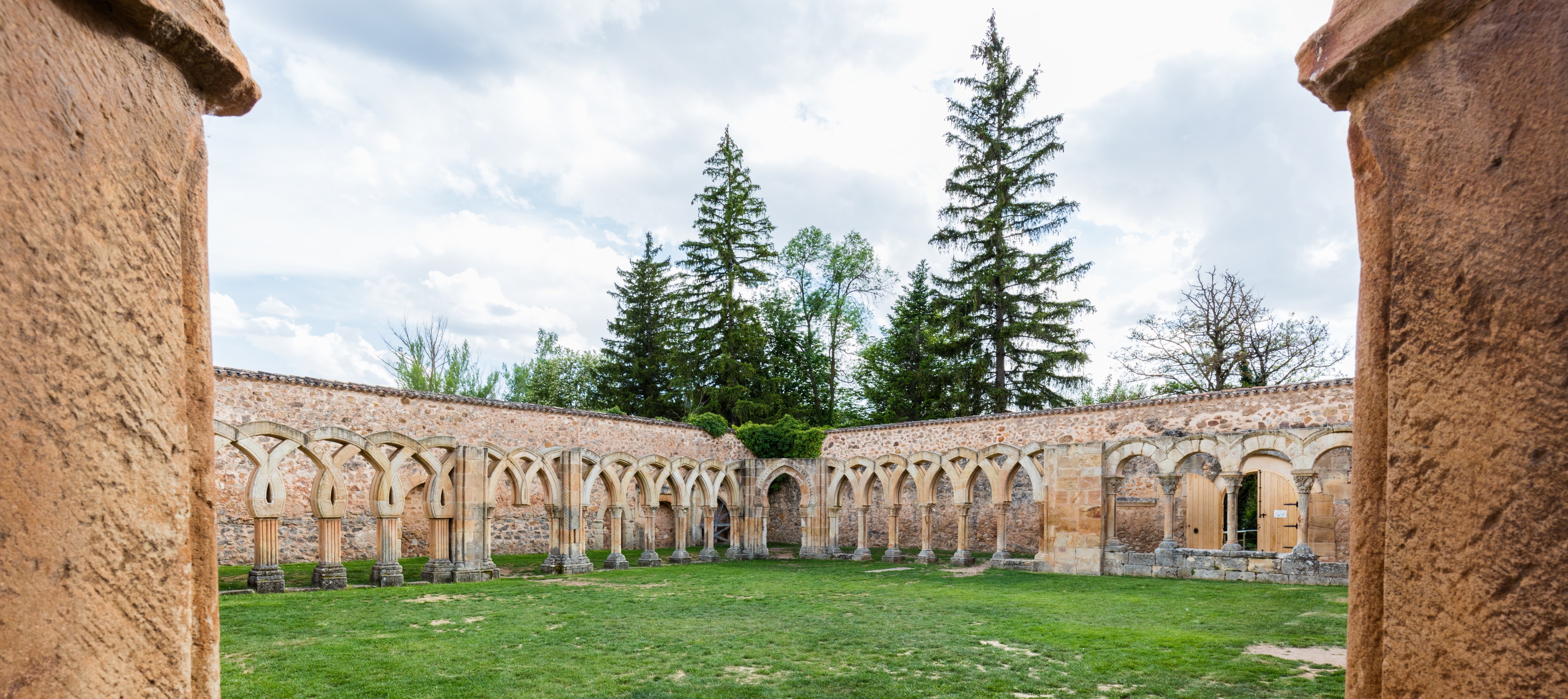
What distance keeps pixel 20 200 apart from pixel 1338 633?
9816 mm

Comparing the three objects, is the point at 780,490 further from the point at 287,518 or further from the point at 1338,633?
the point at 1338,633

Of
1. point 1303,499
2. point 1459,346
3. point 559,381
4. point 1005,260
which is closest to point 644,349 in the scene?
point 559,381

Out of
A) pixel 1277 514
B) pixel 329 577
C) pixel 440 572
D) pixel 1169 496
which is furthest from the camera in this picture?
pixel 1277 514

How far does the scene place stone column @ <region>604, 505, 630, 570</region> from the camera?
54.0 feet

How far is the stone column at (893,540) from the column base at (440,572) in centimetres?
895

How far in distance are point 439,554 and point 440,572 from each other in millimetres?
358

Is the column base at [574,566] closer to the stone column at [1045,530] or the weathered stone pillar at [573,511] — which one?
the weathered stone pillar at [573,511]

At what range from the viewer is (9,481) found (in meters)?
1.21

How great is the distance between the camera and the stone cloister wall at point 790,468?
48.4 feet

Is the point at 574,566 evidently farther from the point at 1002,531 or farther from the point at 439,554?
the point at 1002,531

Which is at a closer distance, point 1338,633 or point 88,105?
point 88,105

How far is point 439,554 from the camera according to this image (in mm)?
14086

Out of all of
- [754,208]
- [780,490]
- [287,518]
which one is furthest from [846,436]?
[287,518]

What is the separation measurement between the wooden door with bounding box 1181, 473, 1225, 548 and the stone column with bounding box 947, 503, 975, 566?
519 centimetres
